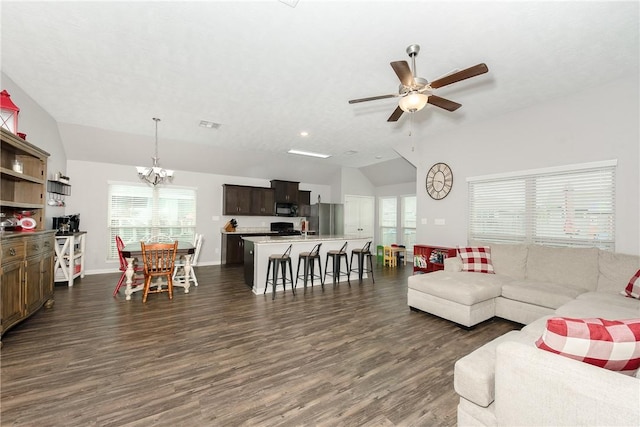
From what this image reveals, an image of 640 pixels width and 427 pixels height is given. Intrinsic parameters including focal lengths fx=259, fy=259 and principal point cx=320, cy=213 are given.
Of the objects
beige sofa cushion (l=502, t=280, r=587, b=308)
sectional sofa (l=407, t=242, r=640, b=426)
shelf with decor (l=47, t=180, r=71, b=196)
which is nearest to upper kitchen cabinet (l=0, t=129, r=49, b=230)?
shelf with decor (l=47, t=180, r=71, b=196)

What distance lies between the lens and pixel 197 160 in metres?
6.64

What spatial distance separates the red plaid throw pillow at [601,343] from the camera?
3.66 feet

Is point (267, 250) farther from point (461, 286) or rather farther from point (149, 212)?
point (149, 212)

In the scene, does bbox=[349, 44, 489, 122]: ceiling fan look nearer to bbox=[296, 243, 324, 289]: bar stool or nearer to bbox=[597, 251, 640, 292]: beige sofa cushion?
bbox=[597, 251, 640, 292]: beige sofa cushion

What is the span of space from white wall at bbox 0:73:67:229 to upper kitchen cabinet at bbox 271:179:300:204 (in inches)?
188

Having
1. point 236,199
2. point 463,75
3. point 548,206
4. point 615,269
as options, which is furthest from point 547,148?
point 236,199

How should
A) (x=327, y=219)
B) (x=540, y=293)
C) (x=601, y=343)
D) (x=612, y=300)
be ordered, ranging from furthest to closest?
(x=327, y=219) → (x=540, y=293) → (x=612, y=300) → (x=601, y=343)

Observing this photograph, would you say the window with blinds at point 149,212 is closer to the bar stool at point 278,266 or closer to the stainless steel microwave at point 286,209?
the stainless steel microwave at point 286,209

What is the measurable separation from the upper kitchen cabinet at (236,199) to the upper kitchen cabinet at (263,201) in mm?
146

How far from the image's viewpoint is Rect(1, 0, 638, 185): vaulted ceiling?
2.15 m

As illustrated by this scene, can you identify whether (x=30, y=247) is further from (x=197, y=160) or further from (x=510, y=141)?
Result: (x=510, y=141)

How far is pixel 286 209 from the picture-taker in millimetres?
8492

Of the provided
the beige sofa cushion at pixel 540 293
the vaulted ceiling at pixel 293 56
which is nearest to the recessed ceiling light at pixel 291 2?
the vaulted ceiling at pixel 293 56

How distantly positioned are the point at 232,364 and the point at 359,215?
7076 millimetres
